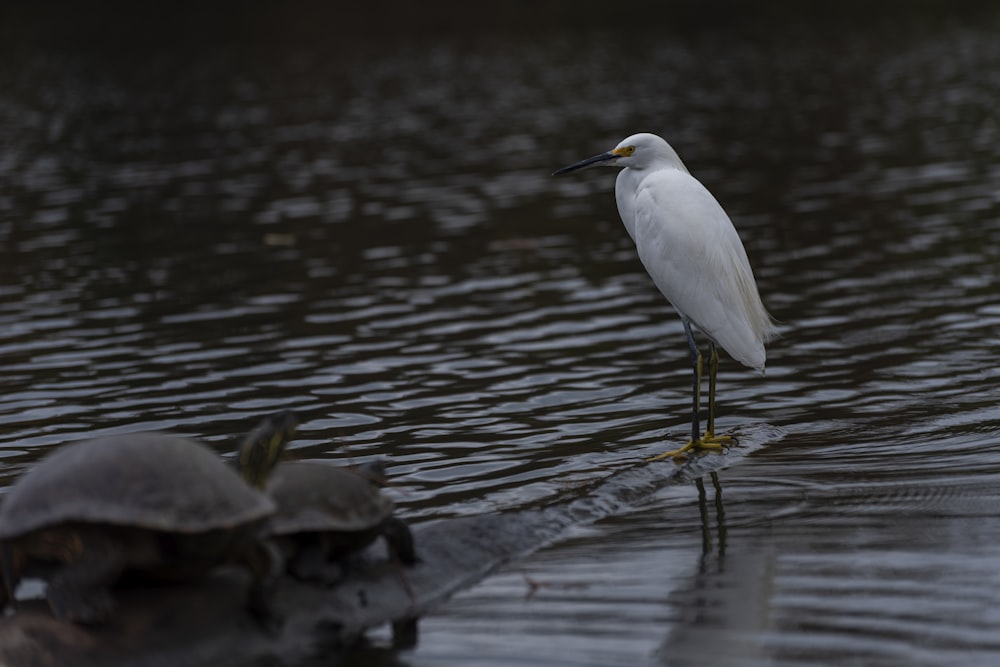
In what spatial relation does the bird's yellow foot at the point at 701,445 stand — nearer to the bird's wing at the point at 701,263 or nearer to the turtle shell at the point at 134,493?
the bird's wing at the point at 701,263

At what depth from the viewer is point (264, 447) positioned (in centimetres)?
559

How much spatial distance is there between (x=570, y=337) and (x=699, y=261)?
9.92 feet

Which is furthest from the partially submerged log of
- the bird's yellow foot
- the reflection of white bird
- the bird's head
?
the bird's head

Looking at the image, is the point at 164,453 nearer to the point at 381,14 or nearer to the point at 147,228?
Result: the point at 147,228

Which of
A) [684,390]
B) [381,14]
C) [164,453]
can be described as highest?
[381,14]

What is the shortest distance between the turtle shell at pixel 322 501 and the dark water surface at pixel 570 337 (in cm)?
54

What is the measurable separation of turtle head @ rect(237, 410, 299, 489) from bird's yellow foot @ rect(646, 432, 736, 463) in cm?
303

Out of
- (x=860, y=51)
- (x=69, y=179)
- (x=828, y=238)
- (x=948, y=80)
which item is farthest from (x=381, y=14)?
(x=828, y=238)

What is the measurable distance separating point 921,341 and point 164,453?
7096 millimetres

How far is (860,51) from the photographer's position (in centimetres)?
3691

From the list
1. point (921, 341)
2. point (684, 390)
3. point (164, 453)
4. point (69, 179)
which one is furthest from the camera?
point (69, 179)

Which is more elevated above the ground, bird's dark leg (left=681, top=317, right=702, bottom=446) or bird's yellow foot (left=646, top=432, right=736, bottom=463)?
bird's dark leg (left=681, top=317, right=702, bottom=446)

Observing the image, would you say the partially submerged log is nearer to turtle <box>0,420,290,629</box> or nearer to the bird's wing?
turtle <box>0,420,290,629</box>

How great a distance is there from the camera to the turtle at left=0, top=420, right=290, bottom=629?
16.4 ft
